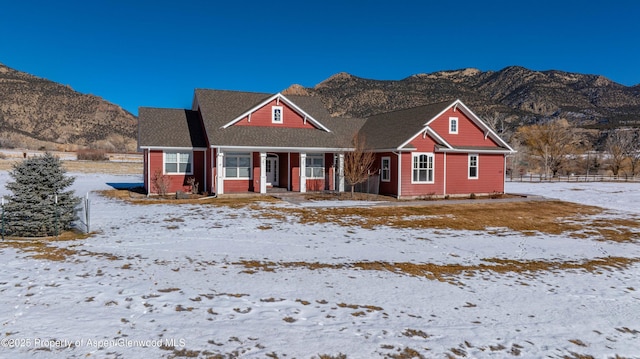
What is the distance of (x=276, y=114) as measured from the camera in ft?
84.1

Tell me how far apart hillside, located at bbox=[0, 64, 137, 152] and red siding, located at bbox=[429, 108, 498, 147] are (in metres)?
78.8

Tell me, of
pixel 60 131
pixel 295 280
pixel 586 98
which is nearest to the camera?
pixel 295 280

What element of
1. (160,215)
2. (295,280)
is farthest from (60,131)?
(295,280)

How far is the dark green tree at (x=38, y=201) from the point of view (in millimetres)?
11398

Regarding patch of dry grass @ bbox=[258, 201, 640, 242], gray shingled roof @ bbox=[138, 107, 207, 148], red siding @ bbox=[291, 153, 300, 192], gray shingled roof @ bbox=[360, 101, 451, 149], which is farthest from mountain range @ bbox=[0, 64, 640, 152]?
patch of dry grass @ bbox=[258, 201, 640, 242]

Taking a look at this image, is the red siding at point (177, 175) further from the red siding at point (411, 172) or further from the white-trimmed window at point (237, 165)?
the red siding at point (411, 172)

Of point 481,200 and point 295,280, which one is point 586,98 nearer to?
point 481,200

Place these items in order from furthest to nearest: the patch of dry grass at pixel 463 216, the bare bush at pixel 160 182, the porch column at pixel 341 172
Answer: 1. the porch column at pixel 341 172
2. the bare bush at pixel 160 182
3. the patch of dry grass at pixel 463 216

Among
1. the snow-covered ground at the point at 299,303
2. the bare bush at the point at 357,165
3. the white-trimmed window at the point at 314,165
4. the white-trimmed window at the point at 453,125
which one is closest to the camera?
the snow-covered ground at the point at 299,303

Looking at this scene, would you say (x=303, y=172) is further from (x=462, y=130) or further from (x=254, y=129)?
(x=462, y=130)

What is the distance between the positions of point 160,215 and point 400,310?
39.2 ft

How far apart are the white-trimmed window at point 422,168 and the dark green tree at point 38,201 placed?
56.3 ft

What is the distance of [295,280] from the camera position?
8.00 metres

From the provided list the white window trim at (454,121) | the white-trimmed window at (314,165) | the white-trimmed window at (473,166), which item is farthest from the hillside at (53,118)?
the white-trimmed window at (473,166)
